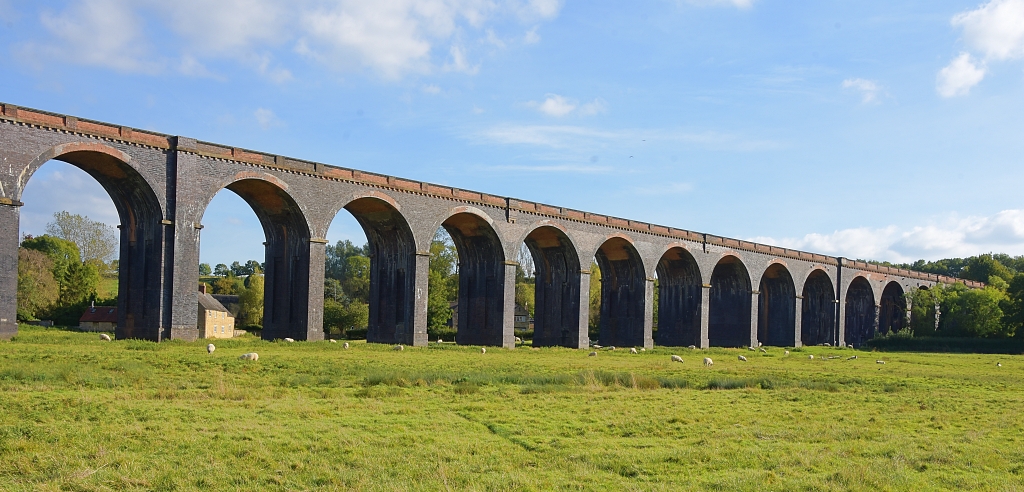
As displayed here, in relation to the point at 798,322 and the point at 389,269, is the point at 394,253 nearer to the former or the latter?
the point at 389,269

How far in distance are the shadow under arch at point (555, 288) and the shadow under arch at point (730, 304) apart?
15.8m

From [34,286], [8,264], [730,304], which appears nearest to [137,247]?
[8,264]

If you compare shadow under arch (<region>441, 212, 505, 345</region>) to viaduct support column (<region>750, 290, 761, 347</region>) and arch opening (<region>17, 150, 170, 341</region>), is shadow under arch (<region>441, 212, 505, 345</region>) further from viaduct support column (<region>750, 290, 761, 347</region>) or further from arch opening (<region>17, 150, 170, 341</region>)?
viaduct support column (<region>750, 290, 761, 347</region>)

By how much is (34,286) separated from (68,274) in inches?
88.3

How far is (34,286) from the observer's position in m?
58.0

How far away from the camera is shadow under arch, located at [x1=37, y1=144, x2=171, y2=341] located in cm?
3131

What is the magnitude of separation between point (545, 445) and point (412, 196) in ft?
95.3

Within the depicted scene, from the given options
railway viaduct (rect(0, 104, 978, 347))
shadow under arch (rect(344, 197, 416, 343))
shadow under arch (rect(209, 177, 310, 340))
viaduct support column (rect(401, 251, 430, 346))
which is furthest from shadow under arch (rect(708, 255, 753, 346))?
shadow under arch (rect(209, 177, 310, 340))

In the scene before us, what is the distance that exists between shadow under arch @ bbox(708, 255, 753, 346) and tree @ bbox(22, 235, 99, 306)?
43963 mm

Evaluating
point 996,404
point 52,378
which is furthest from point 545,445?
point 996,404

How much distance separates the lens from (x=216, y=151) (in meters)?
33.3

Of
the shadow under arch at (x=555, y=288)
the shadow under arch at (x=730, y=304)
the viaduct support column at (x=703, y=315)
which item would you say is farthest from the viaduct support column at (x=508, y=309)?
the shadow under arch at (x=730, y=304)

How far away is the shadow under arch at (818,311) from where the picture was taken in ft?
228

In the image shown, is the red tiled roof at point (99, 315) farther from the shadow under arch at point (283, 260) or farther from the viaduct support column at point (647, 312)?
the viaduct support column at point (647, 312)
